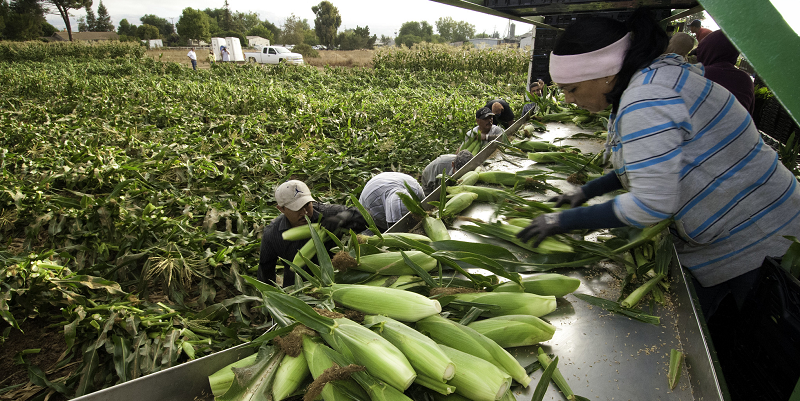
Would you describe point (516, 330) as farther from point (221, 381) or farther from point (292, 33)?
point (292, 33)

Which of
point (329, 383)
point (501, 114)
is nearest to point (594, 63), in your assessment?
point (329, 383)

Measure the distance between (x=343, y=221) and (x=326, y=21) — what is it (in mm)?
78803

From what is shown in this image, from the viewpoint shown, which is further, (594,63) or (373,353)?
(594,63)

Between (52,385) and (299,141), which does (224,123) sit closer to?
(299,141)

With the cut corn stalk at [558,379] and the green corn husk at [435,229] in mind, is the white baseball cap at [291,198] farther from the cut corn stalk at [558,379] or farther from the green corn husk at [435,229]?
the cut corn stalk at [558,379]

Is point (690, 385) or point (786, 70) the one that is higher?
point (786, 70)

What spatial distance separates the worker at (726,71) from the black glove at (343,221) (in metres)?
3.31

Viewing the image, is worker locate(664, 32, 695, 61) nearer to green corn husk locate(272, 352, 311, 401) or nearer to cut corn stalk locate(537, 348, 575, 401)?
cut corn stalk locate(537, 348, 575, 401)

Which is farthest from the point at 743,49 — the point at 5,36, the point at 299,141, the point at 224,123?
the point at 5,36

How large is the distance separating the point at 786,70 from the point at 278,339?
1323 mm

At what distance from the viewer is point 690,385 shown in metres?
1.12

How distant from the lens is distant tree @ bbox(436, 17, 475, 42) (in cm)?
11412

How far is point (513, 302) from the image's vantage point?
131cm

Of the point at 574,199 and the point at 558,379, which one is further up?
the point at 574,199
